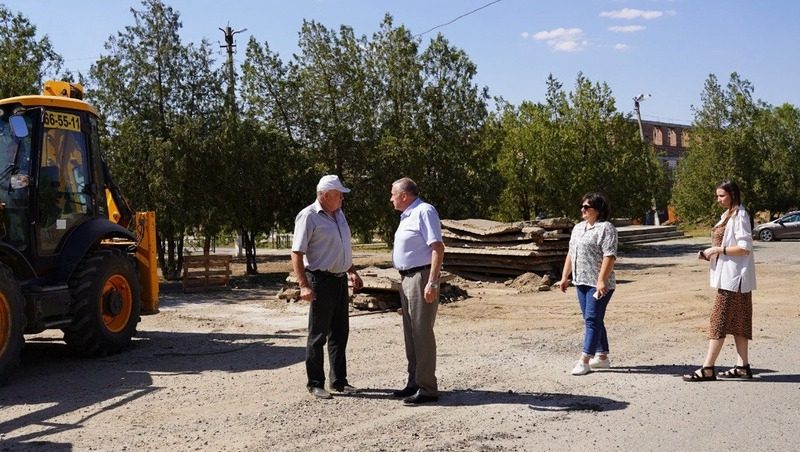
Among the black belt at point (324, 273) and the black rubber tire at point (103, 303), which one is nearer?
the black belt at point (324, 273)

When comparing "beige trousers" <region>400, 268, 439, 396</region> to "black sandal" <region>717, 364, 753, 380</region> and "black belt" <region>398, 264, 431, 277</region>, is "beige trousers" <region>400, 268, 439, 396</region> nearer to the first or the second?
"black belt" <region>398, 264, 431, 277</region>

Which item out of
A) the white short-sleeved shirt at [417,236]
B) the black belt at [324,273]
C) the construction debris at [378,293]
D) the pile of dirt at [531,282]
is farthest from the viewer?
the pile of dirt at [531,282]

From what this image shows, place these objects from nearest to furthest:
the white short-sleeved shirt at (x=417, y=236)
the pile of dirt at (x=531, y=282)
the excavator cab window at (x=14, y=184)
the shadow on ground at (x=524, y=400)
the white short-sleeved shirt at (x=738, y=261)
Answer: the shadow on ground at (x=524, y=400), the white short-sleeved shirt at (x=417, y=236), the white short-sleeved shirt at (x=738, y=261), the excavator cab window at (x=14, y=184), the pile of dirt at (x=531, y=282)

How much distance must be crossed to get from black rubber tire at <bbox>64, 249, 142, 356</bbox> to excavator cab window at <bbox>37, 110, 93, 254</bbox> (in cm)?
51

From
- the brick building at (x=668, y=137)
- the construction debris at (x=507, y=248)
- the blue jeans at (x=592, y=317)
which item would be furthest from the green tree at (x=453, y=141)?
the brick building at (x=668, y=137)

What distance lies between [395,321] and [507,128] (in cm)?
2129

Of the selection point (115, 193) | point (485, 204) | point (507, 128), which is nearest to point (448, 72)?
point (485, 204)

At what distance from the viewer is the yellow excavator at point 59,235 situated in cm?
864

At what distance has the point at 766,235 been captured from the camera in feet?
118

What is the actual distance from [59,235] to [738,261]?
7592 millimetres

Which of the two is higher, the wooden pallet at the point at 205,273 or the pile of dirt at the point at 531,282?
the wooden pallet at the point at 205,273

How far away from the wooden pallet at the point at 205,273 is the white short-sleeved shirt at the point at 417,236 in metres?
13.5

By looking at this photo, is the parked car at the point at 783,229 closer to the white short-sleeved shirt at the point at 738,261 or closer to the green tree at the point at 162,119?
the green tree at the point at 162,119

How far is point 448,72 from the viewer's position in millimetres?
25703
